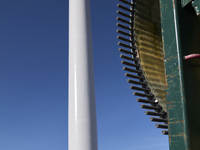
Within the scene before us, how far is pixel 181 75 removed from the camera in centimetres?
216

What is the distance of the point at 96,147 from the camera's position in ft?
43.3

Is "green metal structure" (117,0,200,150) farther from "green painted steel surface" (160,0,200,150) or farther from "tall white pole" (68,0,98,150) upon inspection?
"tall white pole" (68,0,98,150)

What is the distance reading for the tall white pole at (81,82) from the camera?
42.2 ft

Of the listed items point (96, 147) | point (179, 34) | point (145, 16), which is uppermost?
point (145, 16)

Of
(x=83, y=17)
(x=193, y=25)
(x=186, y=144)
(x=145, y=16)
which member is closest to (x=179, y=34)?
(x=193, y=25)

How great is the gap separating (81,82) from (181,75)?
38.1 ft

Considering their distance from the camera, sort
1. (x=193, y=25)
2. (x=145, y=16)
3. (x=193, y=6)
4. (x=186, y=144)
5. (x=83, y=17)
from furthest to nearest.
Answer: (x=83, y=17) < (x=145, y=16) < (x=193, y=25) < (x=193, y=6) < (x=186, y=144)

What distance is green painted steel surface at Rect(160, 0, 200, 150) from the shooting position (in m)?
2.09

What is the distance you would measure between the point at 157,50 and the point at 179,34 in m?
3.96

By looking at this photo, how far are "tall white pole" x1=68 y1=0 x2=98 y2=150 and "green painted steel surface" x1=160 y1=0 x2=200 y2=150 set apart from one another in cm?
1076

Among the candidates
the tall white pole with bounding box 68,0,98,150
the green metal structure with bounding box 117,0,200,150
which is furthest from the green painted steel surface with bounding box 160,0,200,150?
the tall white pole with bounding box 68,0,98,150

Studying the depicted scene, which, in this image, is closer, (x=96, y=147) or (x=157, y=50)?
(x=157, y=50)

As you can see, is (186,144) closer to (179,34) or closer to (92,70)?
(179,34)

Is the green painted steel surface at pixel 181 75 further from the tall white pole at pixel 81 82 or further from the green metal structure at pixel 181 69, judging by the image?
the tall white pole at pixel 81 82
